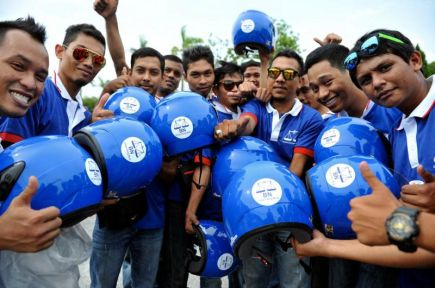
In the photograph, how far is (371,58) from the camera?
230 centimetres

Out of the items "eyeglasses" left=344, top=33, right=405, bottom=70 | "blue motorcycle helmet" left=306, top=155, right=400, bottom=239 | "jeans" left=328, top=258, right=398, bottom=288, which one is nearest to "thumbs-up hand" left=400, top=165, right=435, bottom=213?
"blue motorcycle helmet" left=306, top=155, right=400, bottom=239

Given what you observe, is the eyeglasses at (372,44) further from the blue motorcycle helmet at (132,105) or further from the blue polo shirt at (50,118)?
the blue polo shirt at (50,118)

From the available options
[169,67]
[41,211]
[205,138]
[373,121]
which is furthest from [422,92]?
[169,67]

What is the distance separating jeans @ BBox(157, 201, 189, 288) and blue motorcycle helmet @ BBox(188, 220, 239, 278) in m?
0.54

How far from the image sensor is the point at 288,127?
10.4 feet

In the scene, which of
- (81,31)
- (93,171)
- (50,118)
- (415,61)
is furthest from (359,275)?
(81,31)

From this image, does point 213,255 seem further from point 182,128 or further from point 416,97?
point 416,97

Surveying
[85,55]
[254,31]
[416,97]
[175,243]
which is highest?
[254,31]

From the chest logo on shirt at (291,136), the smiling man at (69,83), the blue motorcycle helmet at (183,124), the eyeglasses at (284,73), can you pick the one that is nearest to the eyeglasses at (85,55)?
the smiling man at (69,83)

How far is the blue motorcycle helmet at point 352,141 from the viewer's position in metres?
2.31

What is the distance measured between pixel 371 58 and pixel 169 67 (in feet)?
9.76

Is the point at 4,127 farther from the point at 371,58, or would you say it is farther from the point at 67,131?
the point at 371,58

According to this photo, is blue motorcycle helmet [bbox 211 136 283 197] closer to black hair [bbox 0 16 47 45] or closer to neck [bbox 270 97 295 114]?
neck [bbox 270 97 295 114]

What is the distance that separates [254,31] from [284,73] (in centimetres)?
52
